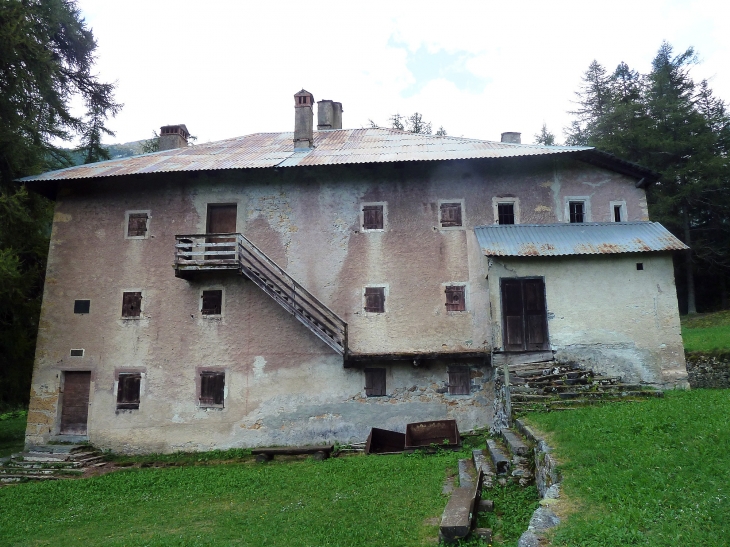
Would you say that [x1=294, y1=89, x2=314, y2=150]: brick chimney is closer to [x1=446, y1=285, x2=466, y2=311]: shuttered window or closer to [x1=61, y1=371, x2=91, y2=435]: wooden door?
[x1=446, y1=285, x2=466, y2=311]: shuttered window

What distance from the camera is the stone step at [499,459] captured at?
966 centimetres

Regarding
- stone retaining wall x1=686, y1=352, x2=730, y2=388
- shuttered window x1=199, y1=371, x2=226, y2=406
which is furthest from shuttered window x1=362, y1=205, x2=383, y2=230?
stone retaining wall x1=686, y1=352, x2=730, y2=388

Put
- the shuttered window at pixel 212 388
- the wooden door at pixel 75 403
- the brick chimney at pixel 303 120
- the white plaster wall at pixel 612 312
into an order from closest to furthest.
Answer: the white plaster wall at pixel 612 312, the shuttered window at pixel 212 388, the wooden door at pixel 75 403, the brick chimney at pixel 303 120

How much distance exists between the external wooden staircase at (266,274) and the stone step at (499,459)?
656 cm

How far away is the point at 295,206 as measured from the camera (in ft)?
61.0

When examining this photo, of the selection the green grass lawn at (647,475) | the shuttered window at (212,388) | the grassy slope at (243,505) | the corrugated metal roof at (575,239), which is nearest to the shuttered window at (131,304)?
the shuttered window at (212,388)

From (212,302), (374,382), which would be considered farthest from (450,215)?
(212,302)

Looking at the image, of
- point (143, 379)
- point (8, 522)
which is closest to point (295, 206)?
point (143, 379)

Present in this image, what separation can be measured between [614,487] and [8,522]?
455 inches

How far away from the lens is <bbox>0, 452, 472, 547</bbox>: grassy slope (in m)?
8.44

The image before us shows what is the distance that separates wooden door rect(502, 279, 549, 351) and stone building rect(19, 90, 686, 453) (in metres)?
0.04

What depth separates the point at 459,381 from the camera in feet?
56.2

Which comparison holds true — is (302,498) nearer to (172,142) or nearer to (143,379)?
(143,379)

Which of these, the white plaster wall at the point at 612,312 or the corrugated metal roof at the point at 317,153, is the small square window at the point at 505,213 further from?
the white plaster wall at the point at 612,312
